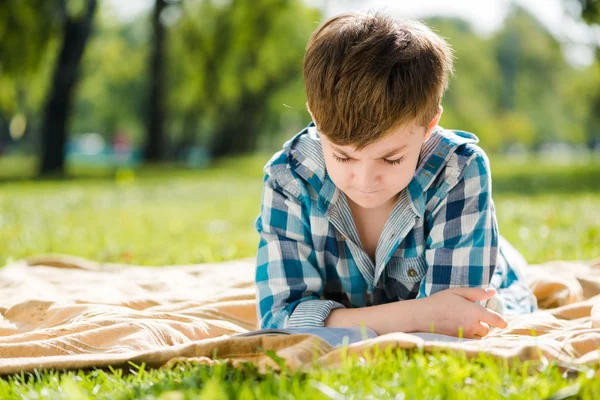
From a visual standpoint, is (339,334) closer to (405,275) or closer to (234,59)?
(405,275)

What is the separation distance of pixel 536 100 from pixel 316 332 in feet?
150

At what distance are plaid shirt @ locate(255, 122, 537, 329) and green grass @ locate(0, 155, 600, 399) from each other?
1.82ft

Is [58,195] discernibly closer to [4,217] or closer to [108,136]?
[4,217]

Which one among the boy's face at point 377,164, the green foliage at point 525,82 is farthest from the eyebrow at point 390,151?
the green foliage at point 525,82

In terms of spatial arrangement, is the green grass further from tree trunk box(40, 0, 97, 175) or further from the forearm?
tree trunk box(40, 0, 97, 175)

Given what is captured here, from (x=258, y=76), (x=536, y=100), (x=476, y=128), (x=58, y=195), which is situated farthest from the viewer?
(x=536, y=100)

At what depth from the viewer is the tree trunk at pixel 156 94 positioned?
61.2 ft

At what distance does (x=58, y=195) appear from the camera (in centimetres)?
942

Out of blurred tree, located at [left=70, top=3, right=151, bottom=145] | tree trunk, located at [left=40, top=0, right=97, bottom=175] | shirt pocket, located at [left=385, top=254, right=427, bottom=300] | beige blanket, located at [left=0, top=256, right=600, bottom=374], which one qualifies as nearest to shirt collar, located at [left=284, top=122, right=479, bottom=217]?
shirt pocket, located at [left=385, top=254, right=427, bottom=300]

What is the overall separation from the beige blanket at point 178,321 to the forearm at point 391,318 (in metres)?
0.22

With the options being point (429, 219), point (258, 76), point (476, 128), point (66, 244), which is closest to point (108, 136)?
point (258, 76)

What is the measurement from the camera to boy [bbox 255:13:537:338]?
7.30ft

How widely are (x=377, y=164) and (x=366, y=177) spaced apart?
6 cm

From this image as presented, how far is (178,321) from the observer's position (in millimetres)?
2783
